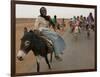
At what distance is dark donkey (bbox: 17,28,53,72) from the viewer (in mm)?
2014

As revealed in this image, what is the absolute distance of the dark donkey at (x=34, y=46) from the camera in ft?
6.61

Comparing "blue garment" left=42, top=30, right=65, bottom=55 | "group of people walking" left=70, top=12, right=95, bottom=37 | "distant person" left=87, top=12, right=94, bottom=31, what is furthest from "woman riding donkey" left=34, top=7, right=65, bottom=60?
"distant person" left=87, top=12, right=94, bottom=31

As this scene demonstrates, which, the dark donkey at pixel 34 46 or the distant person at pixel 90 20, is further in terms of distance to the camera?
the distant person at pixel 90 20

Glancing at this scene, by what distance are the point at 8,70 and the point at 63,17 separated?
2.48 ft

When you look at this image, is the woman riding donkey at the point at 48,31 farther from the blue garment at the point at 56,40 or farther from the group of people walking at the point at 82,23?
the group of people walking at the point at 82,23

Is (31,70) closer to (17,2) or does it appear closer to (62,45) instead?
(62,45)

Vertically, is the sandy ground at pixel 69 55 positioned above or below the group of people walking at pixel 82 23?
below

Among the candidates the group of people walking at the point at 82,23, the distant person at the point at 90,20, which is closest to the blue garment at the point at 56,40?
the group of people walking at the point at 82,23

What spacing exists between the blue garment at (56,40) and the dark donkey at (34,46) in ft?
0.18

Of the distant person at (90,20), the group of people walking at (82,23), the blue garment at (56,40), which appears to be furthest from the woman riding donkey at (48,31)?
Result: the distant person at (90,20)

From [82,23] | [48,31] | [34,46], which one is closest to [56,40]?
[48,31]

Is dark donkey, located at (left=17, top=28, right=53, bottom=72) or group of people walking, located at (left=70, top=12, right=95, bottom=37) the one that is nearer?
dark donkey, located at (left=17, top=28, right=53, bottom=72)

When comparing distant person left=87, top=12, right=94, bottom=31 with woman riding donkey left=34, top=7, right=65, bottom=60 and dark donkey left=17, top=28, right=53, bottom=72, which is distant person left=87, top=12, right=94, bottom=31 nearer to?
woman riding donkey left=34, top=7, right=65, bottom=60

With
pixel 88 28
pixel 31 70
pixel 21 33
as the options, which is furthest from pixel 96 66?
pixel 21 33
